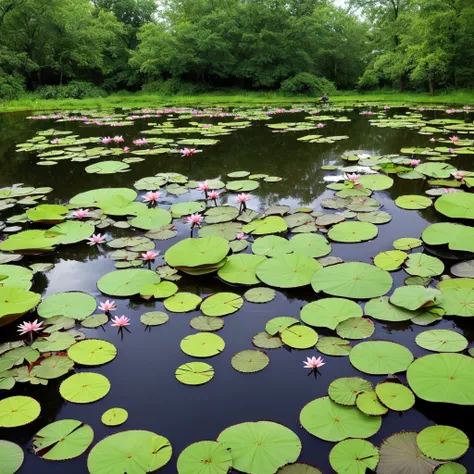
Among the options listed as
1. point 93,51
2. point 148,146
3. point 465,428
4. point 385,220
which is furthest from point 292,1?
point 465,428

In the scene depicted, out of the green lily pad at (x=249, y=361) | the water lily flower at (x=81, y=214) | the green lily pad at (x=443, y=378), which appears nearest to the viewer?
the green lily pad at (x=443, y=378)

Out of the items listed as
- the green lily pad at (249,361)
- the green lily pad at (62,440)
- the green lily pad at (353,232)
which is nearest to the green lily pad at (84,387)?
the green lily pad at (62,440)

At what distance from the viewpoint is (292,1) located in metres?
19.3

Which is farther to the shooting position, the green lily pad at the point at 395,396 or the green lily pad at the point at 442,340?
the green lily pad at the point at 442,340

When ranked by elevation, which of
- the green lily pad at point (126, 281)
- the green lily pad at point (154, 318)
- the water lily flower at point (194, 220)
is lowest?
the green lily pad at point (154, 318)

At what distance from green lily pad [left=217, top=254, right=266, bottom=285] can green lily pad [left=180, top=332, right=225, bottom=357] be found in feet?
1.49

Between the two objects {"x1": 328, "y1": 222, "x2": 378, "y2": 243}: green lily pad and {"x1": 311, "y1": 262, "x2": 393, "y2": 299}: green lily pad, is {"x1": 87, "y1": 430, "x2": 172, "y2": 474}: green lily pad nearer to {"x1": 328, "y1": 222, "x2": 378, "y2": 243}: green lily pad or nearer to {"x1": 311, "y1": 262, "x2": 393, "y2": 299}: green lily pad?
{"x1": 311, "y1": 262, "x2": 393, "y2": 299}: green lily pad

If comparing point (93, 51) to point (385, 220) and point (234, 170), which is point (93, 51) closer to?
point (234, 170)

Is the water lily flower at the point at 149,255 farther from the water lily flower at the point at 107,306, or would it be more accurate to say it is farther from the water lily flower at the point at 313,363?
the water lily flower at the point at 313,363

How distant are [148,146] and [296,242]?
4177mm

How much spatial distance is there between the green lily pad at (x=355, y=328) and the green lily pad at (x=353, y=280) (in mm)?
194

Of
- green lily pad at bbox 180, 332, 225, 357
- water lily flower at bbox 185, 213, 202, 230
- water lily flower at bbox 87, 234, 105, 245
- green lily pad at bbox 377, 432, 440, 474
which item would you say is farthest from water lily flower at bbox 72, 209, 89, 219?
green lily pad at bbox 377, 432, 440, 474

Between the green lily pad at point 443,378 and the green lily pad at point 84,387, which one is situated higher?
the green lily pad at point 443,378

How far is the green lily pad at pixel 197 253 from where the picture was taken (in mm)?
2156
